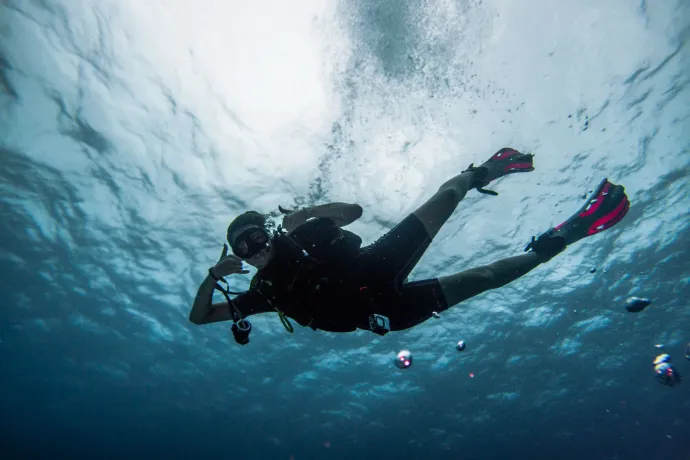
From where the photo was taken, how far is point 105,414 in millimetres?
39125

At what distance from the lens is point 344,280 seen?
14.9 feet

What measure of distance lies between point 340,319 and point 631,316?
24.8 metres

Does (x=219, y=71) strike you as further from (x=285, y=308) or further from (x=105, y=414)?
(x=105, y=414)

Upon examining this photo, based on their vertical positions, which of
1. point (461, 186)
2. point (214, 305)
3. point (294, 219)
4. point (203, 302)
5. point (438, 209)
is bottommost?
point (203, 302)

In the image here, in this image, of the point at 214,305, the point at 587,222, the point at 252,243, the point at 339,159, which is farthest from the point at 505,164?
the point at 339,159

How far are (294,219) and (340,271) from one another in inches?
34.6

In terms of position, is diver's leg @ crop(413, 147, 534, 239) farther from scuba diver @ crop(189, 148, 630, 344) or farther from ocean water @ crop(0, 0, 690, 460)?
ocean water @ crop(0, 0, 690, 460)

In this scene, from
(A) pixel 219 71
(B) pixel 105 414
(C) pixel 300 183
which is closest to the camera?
(A) pixel 219 71

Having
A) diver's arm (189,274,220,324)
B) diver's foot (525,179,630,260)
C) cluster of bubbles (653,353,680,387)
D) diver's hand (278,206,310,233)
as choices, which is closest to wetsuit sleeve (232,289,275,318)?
diver's arm (189,274,220,324)

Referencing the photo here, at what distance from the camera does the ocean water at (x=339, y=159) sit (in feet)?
27.3

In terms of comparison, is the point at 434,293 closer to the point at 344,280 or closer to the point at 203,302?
the point at 344,280

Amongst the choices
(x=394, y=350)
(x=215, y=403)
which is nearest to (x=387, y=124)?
(x=394, y=350)

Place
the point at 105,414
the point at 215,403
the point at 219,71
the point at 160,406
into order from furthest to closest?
the point at 105,414, the point at 160,406, the point at 215,403, the point at 219,71

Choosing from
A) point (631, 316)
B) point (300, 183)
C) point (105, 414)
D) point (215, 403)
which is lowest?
point (300, 183)
